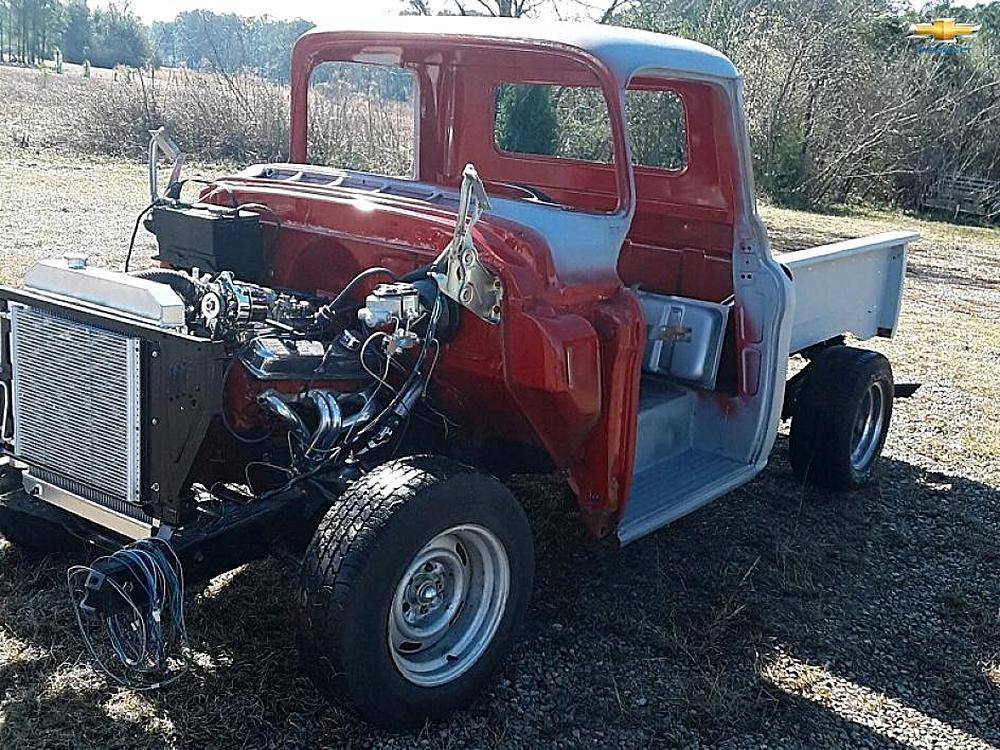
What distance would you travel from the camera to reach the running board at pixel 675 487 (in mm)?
3956

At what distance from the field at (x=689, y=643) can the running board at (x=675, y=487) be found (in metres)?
0.33

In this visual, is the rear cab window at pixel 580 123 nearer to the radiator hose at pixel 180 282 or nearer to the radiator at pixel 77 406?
the radiator hose at pixel 180 282

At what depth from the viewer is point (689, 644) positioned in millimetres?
3781

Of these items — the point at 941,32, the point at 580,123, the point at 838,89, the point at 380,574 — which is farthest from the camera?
the point at 941,32

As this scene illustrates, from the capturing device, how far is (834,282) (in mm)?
5320

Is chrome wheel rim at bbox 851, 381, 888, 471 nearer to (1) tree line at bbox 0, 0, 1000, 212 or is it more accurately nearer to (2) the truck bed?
(2) the truck bed

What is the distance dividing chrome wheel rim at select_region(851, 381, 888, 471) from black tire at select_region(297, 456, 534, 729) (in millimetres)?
2791

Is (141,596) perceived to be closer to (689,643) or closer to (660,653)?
(660,653)

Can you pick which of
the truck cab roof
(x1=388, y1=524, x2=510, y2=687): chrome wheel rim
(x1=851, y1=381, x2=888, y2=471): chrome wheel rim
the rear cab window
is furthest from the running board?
the truck cab roof

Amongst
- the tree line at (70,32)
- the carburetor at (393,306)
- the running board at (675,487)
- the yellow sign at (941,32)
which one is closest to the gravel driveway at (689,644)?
the running board at (675,487)

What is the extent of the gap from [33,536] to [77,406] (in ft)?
2.68

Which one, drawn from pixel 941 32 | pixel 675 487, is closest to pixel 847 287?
pixel 675 487

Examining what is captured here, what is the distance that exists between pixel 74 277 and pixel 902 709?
295cm

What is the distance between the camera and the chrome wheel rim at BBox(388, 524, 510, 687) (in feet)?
10.5
